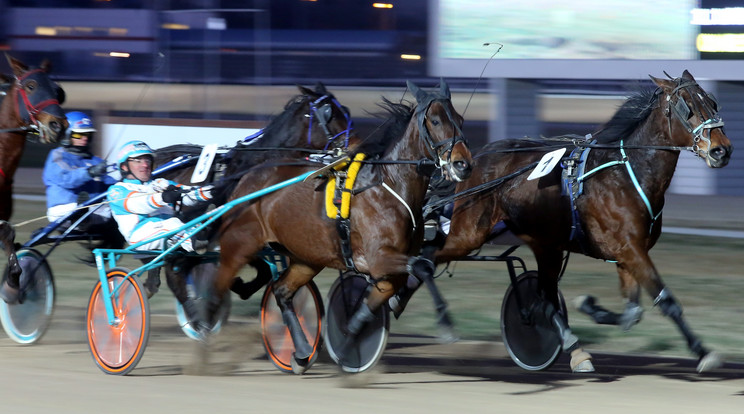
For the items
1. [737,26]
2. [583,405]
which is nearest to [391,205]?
[583,405]

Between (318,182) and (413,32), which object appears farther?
(413,32)

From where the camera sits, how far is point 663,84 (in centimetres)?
676

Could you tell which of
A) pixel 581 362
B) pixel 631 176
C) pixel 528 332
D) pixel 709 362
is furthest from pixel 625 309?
pixel 631 176

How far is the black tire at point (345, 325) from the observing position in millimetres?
6578

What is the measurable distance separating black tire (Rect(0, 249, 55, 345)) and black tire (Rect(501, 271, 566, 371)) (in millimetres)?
3442

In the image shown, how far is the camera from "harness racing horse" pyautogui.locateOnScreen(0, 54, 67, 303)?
7441 millimetres

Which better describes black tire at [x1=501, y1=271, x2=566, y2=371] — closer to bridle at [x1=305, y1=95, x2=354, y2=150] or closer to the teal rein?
the teal rein

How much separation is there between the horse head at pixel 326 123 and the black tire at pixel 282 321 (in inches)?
46.5

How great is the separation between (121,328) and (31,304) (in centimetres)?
163

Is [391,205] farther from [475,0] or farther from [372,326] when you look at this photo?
[475,0]

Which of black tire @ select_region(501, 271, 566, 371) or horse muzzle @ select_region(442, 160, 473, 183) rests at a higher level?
horse muzzle @ select_region(442, 160, 473, 183)

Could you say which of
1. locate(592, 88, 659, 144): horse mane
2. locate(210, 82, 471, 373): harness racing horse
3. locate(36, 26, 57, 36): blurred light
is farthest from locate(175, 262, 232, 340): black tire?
locate(36, 26, 57, 36): blurred light

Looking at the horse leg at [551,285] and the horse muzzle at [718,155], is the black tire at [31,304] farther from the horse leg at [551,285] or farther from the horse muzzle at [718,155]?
the horse muzzle at [718,155]

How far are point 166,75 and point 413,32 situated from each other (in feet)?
19.4
